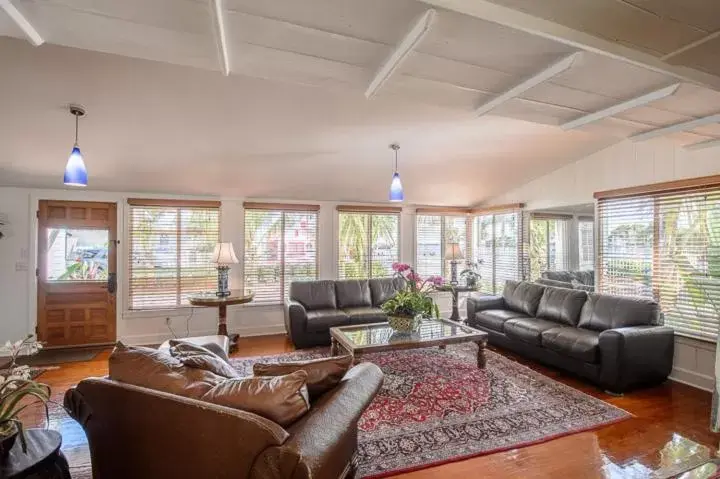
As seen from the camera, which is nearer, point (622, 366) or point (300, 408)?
point (300, 408)

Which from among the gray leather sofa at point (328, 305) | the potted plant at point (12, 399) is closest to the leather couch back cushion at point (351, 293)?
the gray leather sofa at point (328, 305)

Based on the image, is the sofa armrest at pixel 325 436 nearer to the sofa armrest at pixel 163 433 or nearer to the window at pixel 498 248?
the sofa armrest at pixel 163 433

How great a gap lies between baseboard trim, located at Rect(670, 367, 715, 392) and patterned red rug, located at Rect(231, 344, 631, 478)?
1.23m

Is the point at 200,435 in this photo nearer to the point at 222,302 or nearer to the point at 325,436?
the point at 325,436

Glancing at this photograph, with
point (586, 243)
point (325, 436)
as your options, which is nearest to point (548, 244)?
point (586, 243)

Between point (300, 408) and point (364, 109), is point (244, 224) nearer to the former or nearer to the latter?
point (364, 109)

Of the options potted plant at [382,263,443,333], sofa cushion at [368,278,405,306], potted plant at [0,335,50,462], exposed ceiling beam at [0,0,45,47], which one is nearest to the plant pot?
potted plant at [382,263,443,333]

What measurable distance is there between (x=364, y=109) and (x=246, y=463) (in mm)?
2775

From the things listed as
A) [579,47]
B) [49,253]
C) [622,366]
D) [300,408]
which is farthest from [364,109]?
[49,253]

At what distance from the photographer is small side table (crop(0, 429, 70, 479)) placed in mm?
1329

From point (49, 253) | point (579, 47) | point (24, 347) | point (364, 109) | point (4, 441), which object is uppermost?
point (364, 109)

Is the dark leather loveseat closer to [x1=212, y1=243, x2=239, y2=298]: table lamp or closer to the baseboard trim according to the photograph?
the baseboard trim

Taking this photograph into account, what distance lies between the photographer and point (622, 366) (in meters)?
3.14

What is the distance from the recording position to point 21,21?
156cm
